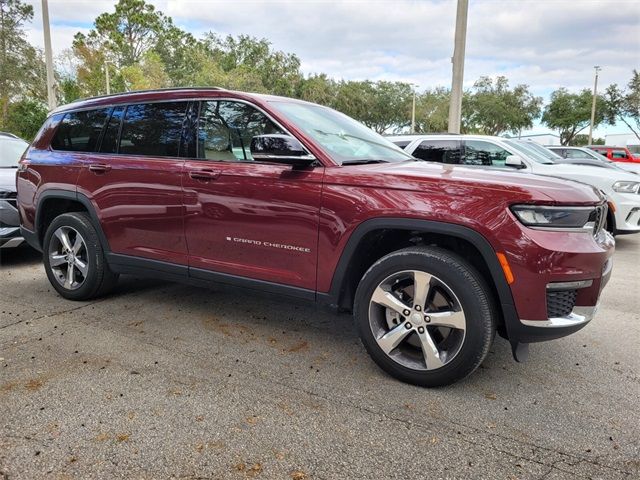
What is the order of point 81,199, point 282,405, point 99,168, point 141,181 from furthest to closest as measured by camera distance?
point 81,199 < point 99,168 < point 141,181 < point 282,405

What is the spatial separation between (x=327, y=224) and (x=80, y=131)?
2.82 metres

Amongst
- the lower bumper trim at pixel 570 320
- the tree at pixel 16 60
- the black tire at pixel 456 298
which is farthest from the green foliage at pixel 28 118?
the lower bumper trim at pixel 570 320

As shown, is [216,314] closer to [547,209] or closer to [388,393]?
[388,393]

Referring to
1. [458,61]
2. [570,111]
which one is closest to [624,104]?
[570,111]

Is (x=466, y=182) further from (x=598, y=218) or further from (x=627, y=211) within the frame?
(x=627, y=211)

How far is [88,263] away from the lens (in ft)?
14.7

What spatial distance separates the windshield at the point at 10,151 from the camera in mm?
6842

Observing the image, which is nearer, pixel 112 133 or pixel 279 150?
pixel 279 150

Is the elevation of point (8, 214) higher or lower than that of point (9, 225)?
higher

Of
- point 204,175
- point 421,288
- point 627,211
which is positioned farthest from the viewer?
point 627,211

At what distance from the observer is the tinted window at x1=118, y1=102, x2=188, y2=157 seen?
392cm

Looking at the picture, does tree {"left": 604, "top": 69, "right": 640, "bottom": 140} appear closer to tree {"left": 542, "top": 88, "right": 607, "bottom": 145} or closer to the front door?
tree {"left": 542, "top": 88, "right": 607, "bottom": 145}

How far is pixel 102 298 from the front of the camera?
15.5 feet

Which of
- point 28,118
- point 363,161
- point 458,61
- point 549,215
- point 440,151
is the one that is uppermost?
point 458,61
